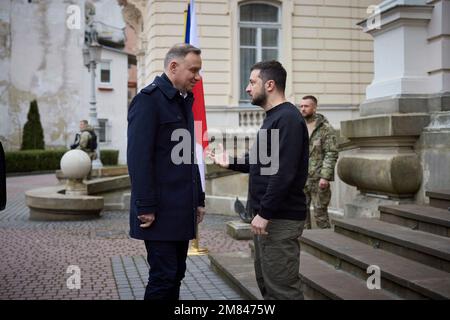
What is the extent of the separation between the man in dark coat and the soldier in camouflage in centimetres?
360

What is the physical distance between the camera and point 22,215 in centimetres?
1229

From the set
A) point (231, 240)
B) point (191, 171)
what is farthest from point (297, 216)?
point (231, 240)

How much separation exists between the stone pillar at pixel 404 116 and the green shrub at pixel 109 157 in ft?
99.7

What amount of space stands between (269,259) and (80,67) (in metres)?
37.5

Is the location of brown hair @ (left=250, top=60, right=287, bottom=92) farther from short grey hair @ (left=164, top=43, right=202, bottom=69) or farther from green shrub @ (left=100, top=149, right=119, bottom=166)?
green shrub @ (left=100, top=149, right=119, bottom=166)

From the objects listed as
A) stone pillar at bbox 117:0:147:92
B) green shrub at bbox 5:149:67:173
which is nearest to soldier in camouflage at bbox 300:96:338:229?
stone pillar at bbox 117:0:147:92

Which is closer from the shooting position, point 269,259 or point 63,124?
point 269,259

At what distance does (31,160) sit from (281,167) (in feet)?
94.9

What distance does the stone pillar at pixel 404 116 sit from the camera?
20.1 feet

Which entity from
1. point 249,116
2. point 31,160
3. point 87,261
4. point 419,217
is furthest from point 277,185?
point 31,160

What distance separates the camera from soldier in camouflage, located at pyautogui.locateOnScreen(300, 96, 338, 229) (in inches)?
284

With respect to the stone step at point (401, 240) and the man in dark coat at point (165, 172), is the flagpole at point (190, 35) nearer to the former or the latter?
the stone step at point (401, 240)

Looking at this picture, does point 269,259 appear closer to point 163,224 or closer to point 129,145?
point 163,224

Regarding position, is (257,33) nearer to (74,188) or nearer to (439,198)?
(74,188)
